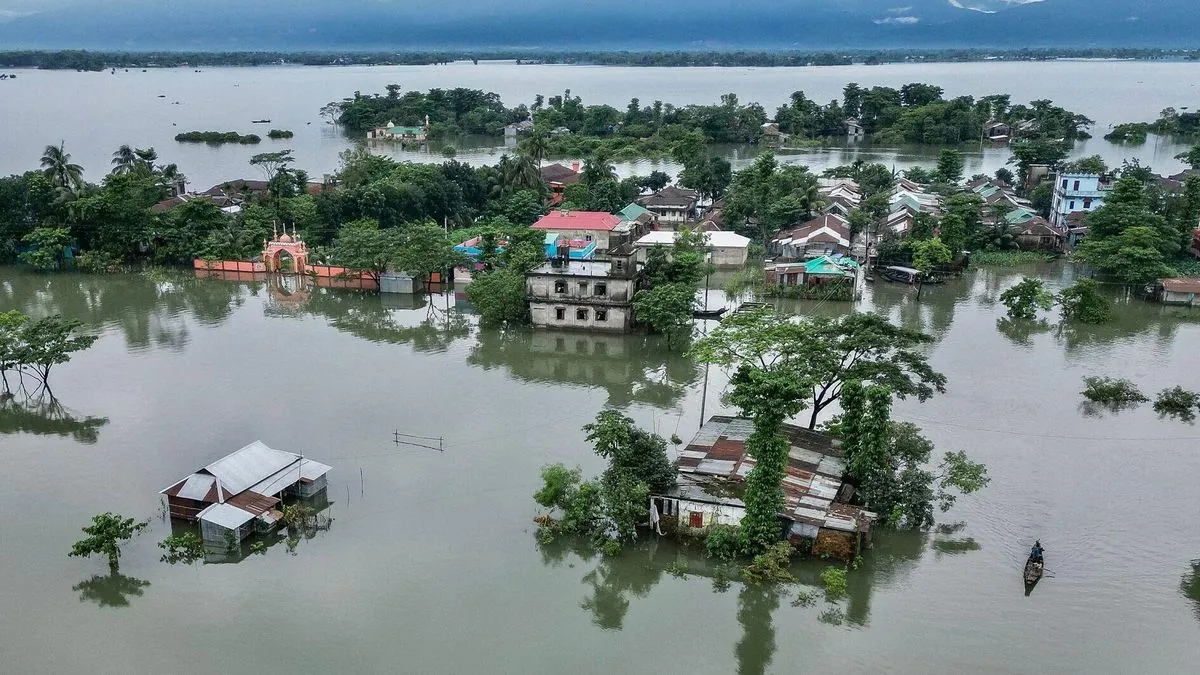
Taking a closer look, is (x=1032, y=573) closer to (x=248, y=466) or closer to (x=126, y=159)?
(x=248, y=466)

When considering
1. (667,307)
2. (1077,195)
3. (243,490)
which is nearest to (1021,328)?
Answer: (667,307)

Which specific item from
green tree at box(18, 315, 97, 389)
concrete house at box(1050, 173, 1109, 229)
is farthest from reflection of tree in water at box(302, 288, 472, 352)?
concrete house at box(1050, 173, 1109, 229)

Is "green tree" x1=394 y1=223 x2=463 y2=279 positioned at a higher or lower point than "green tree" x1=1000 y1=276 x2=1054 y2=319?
higher

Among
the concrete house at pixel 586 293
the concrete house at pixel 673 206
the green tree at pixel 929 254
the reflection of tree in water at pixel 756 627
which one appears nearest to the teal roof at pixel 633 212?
the concrete house at pixel 673 206

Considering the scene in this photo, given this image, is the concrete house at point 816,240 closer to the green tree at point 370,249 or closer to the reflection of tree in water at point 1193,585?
the green tree at point 370,249

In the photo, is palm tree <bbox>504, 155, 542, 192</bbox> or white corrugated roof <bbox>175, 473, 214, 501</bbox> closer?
white corrugated roof <bbox>175, 473, 214, 501</bbox>

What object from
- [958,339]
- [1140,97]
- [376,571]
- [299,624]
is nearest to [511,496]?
[376,571]

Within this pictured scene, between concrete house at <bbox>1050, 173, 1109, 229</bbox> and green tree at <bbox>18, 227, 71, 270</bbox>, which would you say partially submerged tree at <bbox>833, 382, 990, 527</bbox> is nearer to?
concrete house at <bbox>1050, 173, 1109, 229</bbox>
